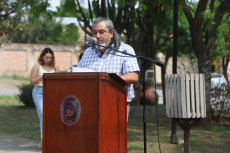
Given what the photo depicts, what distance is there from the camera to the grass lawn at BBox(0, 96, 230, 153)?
819 centimetres

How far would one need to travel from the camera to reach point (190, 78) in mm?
7777

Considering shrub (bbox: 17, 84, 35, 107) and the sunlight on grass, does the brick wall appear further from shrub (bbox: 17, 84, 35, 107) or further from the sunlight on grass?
the sunlight on grass

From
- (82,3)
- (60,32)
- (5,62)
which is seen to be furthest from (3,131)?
(5,62)

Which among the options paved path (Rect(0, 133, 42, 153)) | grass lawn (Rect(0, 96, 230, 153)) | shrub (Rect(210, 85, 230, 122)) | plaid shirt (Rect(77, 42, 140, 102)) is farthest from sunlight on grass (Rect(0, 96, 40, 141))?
plaid shirt (Rect(77, 42, 140, 102))

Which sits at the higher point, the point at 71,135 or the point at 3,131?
the point at 71,135

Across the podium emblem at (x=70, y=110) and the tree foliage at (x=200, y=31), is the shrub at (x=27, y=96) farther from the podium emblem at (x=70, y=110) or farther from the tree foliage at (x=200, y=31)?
the podium emblem at (x=70, y=110)

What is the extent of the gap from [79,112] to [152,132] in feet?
23.1

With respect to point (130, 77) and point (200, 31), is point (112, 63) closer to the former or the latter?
point (130, 77)

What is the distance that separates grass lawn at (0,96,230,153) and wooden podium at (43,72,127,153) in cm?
427

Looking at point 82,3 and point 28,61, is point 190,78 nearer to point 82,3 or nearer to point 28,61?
point 82,3

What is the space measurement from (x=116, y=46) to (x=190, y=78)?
11.6 ft

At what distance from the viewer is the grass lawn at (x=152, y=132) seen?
819 centimetres

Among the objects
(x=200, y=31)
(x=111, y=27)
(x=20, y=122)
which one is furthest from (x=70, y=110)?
(x=20, y=122)

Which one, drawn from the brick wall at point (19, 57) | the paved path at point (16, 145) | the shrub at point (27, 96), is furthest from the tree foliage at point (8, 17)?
the brick wall at point (19, 57)
